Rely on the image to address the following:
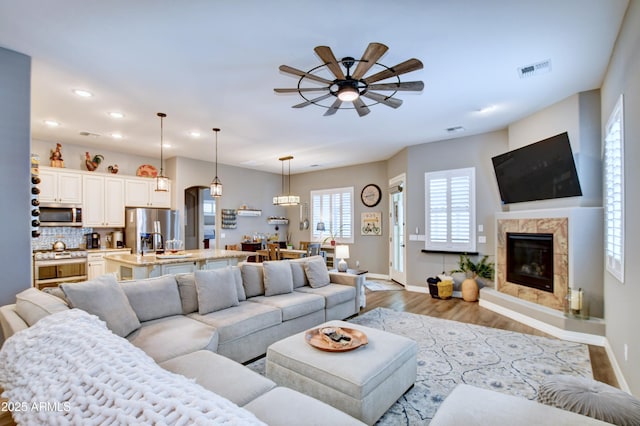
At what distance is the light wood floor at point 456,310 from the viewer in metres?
A: 3.18

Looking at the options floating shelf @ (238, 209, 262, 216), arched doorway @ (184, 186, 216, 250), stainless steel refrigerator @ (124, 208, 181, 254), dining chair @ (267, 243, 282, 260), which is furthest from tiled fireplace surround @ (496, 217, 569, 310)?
arched doorway @ (184, 186, 216, 250)

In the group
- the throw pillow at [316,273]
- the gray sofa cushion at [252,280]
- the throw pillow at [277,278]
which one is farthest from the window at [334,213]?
the gray sofa cushion at [252,280]

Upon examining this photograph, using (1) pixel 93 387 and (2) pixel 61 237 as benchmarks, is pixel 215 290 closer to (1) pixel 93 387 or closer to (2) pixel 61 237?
(1) pixel 93 387

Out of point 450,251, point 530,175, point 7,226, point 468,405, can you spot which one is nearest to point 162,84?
point 7,226

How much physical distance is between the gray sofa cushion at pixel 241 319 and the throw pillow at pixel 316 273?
43.0 inches

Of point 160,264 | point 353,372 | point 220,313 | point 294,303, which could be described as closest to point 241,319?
point 220,313

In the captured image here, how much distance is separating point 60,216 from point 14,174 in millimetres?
3510

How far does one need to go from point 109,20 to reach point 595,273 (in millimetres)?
5608

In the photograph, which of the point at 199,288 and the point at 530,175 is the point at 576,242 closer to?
the point at 530,175

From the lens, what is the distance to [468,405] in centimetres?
156

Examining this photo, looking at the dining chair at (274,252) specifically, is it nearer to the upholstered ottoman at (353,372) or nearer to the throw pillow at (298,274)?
the throw pillow at (298,274)

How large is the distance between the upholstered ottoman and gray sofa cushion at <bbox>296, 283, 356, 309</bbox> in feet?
4.84

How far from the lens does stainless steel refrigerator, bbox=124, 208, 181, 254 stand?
6.09 m

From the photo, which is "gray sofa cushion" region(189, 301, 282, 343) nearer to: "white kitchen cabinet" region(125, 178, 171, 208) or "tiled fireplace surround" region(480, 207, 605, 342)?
"tiled fireplace surround" region(480, 207, 605, 342)
